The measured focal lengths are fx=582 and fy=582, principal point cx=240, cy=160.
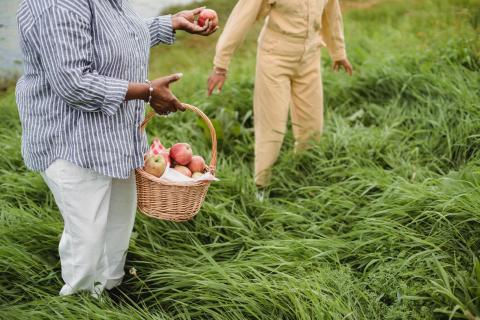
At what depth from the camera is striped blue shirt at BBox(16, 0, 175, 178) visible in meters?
2.00

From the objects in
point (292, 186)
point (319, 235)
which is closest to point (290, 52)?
point (292, 186)

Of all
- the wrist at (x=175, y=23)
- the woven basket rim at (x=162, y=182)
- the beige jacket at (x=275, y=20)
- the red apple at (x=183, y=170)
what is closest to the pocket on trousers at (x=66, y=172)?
the woven basket rim at (x=162, y=182)

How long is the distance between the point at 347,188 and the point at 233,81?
204cm

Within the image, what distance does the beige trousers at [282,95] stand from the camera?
11.6ft

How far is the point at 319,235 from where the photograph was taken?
3.06 meters

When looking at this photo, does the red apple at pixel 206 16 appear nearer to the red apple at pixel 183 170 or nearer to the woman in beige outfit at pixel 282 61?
the red apple at pixel 183 170

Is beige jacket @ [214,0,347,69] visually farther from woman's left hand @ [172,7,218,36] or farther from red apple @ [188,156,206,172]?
red apple @ [188,156,206,172]

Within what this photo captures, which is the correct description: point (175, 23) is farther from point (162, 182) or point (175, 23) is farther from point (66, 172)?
point (66, 172)

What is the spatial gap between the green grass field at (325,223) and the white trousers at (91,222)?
117 millimetres

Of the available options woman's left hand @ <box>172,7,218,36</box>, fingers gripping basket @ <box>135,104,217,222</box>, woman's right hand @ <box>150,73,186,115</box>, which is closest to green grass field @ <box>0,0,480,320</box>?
fingers gripping basket @ <box>135,104,217,222</box>

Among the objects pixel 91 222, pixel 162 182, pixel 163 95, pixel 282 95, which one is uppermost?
pixel 163 95

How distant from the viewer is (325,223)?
3.08m

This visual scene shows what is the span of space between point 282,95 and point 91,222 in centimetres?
169

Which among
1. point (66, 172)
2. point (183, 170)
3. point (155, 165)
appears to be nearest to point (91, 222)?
point (66, 172)
